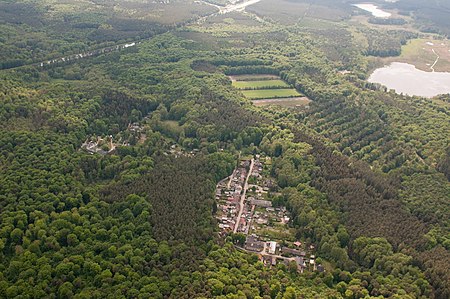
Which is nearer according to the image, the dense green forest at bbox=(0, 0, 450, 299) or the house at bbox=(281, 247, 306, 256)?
the dense green forest at bbox=(0, 0, 450, 299)

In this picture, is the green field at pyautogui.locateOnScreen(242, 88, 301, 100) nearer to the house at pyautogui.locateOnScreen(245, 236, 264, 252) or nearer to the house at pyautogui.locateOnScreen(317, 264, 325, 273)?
the house at pyautogui.locateOnScreen(245, 236, 264, 252)

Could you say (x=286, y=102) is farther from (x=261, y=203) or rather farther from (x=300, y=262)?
(x=300, y=262)

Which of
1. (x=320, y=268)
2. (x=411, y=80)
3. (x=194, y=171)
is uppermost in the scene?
(x=194, y=171)

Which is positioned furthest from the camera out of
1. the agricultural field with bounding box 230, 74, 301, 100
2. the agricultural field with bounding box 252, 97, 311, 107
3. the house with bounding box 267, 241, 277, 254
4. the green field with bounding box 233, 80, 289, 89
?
the green field with bounding box 233, 80, 289, 89

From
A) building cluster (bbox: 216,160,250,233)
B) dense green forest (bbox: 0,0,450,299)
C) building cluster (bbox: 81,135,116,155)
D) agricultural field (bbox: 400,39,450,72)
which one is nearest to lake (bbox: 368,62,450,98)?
agricultural field (bbox: 400,39,450,72)

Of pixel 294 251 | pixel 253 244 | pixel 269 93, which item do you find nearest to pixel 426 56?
pixel 269 93

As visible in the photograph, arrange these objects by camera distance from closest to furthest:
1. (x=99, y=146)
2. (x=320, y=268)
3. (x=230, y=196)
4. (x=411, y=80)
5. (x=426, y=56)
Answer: (x=320, y=268), (x=230, y=196), (x=99, y=146), (x=411, y=80), (x=426, y=56)
